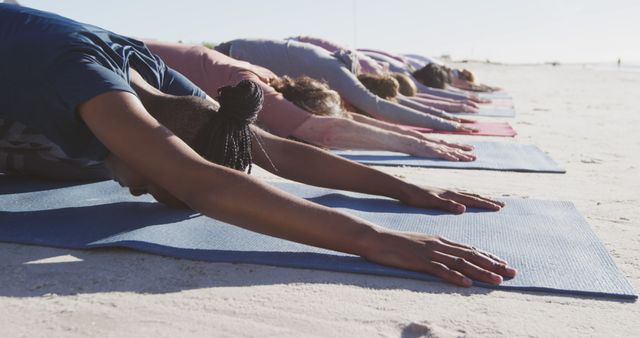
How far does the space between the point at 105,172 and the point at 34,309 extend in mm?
1540

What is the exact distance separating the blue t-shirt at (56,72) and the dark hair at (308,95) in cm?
171

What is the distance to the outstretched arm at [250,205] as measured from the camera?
1.85 meters

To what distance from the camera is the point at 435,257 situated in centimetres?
190

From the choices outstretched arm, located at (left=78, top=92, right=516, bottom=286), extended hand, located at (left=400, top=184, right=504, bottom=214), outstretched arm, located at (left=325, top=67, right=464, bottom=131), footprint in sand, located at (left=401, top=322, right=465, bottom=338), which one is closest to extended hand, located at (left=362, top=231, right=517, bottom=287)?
outstretched arm, located at (left=78, top=92, right=516, bottom=286)

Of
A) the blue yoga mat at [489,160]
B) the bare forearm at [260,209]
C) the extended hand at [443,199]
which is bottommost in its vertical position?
the blue yoga mat at [489,160]

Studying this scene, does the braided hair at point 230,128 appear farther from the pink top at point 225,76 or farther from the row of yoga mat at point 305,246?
the pink top at point 225,76

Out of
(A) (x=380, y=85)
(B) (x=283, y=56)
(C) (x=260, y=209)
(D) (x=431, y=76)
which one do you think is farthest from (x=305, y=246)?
(D) (x=431, y=76)

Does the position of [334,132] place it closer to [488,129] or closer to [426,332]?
[426,332]

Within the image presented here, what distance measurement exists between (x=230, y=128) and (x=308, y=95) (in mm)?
1787

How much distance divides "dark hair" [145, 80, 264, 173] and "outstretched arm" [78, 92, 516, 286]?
0.81 feet

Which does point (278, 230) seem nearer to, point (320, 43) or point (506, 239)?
point (506, 239)

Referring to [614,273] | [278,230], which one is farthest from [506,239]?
[278,230]

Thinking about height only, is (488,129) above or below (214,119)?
below

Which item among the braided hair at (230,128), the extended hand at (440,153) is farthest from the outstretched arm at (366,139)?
the braided hair at (230,128)
